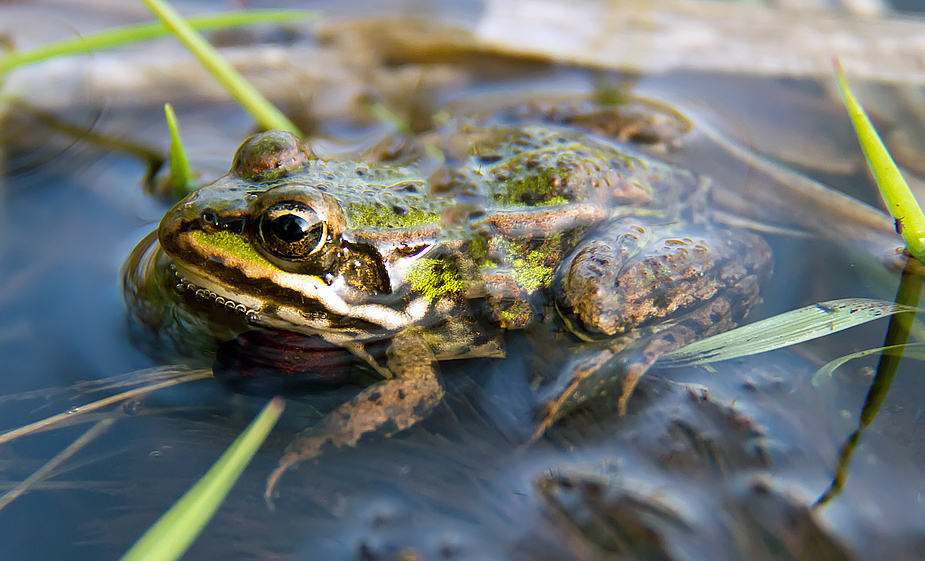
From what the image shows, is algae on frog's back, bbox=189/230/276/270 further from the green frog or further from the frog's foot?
the frog's foot

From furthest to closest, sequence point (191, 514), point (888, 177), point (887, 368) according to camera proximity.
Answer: point (887, 368) < point (888, 177) < point (191, 514)

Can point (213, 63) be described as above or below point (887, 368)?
above

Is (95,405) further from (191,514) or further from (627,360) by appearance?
(627,360)

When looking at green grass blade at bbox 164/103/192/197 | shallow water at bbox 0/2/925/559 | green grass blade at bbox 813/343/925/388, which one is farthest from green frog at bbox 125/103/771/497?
green grass blade at bbox 813/343/925/388

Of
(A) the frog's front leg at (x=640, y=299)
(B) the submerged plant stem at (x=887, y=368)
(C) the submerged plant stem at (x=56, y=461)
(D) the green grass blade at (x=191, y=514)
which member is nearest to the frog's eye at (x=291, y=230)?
(D) the green grass blade at (x=191, y=514)

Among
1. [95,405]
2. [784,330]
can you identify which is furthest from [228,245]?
[784,330]

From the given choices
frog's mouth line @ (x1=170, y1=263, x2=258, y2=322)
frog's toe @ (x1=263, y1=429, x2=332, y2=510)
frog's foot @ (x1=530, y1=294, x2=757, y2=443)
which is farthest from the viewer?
frog's mouth line @ (x1=170, y1=263, x2=258, y2=322)
